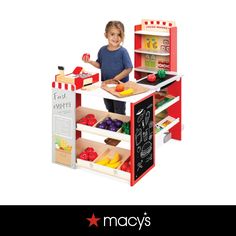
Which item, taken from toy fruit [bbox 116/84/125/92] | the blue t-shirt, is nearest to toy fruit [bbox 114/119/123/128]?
toy fruit [bbox 116/84/125/92]

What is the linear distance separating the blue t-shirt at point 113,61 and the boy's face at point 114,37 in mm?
72

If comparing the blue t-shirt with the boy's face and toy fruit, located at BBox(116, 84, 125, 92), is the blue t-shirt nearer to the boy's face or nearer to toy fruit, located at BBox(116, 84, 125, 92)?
the boy's face

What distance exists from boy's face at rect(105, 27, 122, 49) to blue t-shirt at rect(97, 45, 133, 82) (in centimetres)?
7

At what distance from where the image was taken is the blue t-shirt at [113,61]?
18.1ft

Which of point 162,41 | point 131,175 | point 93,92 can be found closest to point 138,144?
point 131,175

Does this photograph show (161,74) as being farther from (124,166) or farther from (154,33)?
(124,166)

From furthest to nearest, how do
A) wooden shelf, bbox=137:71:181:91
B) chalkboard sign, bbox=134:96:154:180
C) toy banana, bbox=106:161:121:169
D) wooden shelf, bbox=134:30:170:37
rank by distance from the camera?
wooden shelf, bbox=134:30:170:37
wooden shelf, bbox=137:71:181:91
toy banana, bbox=106:161:121:169
chalkboard sign, bbox=134:96:154:180

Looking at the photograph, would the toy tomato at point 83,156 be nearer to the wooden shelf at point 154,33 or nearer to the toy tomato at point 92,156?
the toy tomato at point 92,156

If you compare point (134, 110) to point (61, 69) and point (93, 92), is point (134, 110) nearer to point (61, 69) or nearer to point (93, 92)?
point (93, 92)

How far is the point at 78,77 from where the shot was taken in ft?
16.8

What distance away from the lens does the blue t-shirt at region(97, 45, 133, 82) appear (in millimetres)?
5523

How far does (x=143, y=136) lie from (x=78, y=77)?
32.9 inches

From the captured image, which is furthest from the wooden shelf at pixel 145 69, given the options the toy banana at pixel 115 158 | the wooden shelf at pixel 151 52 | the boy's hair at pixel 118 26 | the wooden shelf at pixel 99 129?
the toy banana at pixel 115 158

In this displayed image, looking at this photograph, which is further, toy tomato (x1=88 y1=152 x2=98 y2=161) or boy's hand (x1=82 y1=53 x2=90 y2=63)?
boy's hand (x1=82 y1=53 x2=90 y2=63)
